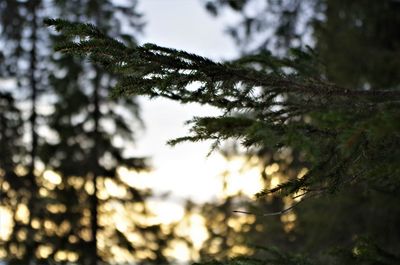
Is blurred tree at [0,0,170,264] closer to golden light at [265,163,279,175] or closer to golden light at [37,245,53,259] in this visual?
golden light at [37,245,53,259]

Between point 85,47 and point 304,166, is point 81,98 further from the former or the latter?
point 85,47

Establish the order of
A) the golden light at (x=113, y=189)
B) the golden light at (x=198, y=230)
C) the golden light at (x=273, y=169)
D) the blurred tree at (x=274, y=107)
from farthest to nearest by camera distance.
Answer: the golden light at (x=198, y=230) → the golden light at (x=113, y=189) → the golden light at (x=273, y=169) → the blurred tree at (x=274, y=107)

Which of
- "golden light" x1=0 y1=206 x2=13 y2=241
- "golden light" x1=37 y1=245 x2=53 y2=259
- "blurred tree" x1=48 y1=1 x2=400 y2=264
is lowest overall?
"blurred tree" x1=48 y1=1 x2=400 y2=264

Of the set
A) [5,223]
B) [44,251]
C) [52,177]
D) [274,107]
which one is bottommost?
[274,107]

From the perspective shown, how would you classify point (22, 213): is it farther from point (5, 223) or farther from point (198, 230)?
point (198, 230)

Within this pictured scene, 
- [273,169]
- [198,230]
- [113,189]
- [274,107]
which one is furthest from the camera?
[198,230]

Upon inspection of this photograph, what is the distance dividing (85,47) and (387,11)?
7.91m

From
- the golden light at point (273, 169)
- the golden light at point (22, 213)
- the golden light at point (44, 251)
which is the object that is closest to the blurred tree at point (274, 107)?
the golden light at point (273, 169)

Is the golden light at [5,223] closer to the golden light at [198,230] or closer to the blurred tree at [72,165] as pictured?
the blurred tree at [72,165]

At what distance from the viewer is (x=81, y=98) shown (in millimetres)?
13930

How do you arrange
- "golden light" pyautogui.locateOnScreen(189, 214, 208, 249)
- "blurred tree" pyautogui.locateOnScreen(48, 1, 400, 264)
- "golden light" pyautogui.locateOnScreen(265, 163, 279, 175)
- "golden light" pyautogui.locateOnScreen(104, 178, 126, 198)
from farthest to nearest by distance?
"golden light" pyautogui.locateOnScreen(189, 214, 208, 249) → "golden light" pyautogui.locateOnScreen(104, 178, 126, 198) → "golden light" pyautogui.locateOnScreen(265, 163, 279, 175) → "blurred tree" pyautogui.locateOnScreen(48, 1, 400, 264)

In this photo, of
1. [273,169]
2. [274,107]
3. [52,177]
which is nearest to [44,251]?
[52,177]

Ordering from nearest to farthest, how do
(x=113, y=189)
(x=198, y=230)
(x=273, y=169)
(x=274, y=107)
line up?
1. (x=274, y=107)
2. (x=273, y=169)
3. (x=113, y=189)
4. (x=198, y=230)

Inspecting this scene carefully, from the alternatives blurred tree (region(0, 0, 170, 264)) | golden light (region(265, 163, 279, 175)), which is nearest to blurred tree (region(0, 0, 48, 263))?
blurred tree (region(0, 0, 170, 264))
